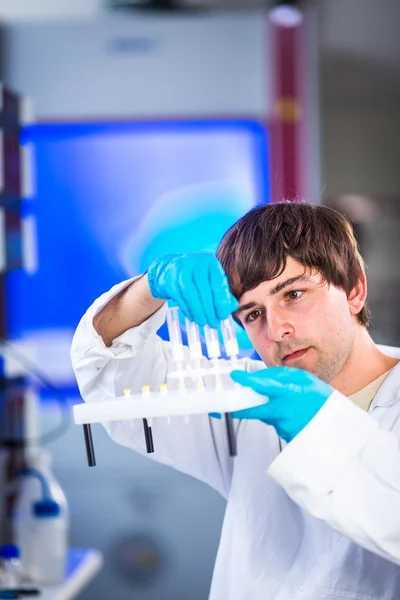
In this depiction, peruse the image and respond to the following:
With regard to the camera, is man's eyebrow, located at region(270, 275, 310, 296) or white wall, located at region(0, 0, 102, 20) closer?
man's eyebrow, located at region(270, 275, 310, 296)

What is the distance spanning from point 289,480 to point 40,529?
105cm

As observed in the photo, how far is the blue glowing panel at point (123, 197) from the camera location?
116 inches

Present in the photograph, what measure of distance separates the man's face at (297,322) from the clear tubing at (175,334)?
0.42 ft

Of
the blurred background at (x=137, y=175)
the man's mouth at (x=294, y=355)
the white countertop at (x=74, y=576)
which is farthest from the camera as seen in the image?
the blurred background at (x=137, y=175)

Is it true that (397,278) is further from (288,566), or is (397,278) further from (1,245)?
(288,566)

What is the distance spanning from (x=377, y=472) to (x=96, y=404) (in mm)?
446

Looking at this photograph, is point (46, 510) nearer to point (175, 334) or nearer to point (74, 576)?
point (74, 576)

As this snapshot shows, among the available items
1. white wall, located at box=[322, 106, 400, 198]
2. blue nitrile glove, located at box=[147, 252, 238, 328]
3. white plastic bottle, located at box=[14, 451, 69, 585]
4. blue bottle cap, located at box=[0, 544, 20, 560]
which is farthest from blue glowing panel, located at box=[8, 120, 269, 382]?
white wall, located at box=[322, 106, 400, 198]

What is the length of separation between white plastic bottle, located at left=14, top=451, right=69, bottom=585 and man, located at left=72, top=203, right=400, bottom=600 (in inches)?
21.3

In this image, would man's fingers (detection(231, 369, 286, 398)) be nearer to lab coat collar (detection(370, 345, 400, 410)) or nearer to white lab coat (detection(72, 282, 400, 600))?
white lab coat (detection(72, 282, 400, 600))

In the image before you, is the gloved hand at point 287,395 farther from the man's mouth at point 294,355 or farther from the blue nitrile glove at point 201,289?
the man's mouth at point 294,355

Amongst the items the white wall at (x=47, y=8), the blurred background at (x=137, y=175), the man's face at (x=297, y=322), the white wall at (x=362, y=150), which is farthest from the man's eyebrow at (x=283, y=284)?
the white wall at (x=362, y=150)

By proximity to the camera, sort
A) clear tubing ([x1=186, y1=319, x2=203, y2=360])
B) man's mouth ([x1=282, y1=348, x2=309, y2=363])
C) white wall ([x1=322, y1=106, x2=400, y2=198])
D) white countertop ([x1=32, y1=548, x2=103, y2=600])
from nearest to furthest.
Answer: clear tubing ([x1=186, y1=319, x2=203, y2=360]), man's mouth ([x1=282, y1=348, x2=309, y2=363]), white countertop ([x1=32, y1=548, x2=103, y2=600]), white wall ([x1=322, y1=106, x2=400, y2=198])

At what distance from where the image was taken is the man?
1.18 metres
